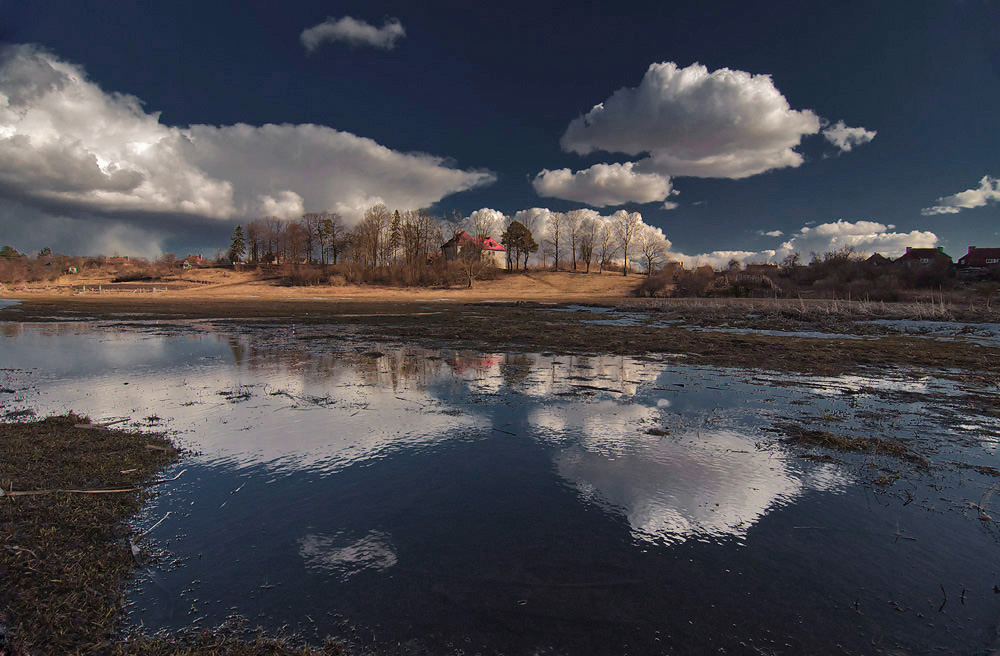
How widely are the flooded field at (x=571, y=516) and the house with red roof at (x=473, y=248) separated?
87.9 meters

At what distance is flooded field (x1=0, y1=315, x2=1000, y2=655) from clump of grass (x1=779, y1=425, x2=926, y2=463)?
0.04m

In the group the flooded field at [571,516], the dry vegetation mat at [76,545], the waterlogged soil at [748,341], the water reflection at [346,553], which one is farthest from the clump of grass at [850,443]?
the dry vegetation mat at [76,545]

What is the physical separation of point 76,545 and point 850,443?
10.0 m

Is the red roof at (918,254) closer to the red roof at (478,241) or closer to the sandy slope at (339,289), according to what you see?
the sandy slope at (339,289)

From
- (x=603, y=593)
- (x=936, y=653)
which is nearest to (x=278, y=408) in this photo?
(x=603, y=593)

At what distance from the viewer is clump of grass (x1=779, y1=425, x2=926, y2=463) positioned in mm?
7211

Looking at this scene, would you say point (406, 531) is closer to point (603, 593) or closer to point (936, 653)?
point (603, 593)

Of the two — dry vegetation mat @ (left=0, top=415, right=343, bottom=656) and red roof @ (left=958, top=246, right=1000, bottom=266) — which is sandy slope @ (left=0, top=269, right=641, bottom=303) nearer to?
dry vegetation mat @ (left=0, top=415, right=343, bottom=656)

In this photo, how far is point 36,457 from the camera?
20.2 feet

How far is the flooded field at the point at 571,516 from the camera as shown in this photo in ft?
11.7

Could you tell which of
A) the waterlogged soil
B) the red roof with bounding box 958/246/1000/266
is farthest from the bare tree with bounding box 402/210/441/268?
the red roof with bounding box 958/246/1000/266

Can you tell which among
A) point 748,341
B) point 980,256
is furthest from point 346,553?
point 980,256

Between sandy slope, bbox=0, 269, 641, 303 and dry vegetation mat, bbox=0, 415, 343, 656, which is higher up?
sandy slope, bbox=0, 269, 641, 303

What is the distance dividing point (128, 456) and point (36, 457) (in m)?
1.03
